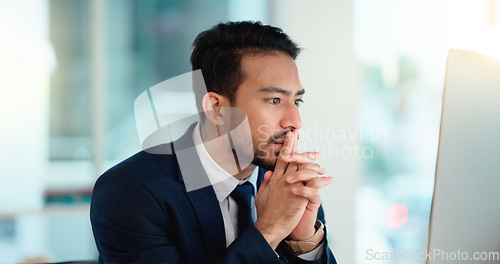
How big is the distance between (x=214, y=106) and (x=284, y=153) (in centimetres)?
38

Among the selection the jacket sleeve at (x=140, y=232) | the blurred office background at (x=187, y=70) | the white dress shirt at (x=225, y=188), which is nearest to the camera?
the jacket sleeve at (x=140, y=232)

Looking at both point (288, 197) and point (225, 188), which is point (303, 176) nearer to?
point (288, 197)

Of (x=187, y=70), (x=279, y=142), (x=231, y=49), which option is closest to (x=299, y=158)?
(x=279, y=142)

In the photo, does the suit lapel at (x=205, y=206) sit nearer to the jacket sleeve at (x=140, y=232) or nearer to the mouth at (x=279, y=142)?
the jacket sleeve at (x=140, y=232)

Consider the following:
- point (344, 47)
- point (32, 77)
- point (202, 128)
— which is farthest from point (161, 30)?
point (202, 128)

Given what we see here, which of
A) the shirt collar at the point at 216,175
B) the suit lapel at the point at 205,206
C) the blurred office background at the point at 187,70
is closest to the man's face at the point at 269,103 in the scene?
the shirt collar at the point at 216,175

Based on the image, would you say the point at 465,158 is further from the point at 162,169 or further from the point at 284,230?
the point at 162,169

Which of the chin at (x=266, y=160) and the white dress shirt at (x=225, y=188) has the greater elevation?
the chin at (x=266, y=160)

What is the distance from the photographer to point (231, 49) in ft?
5.00

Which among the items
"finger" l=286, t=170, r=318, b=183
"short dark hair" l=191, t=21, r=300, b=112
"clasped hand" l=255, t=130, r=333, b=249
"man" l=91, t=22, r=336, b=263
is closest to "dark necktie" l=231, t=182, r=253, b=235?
"man" l=91, t=22, r=336, b=263

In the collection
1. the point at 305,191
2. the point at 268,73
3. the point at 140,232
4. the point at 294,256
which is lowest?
the point at 294,256

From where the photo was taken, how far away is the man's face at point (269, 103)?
54.9 inches

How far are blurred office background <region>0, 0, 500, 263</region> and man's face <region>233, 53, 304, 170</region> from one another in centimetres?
159

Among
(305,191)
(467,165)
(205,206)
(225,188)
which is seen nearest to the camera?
(467,165)
